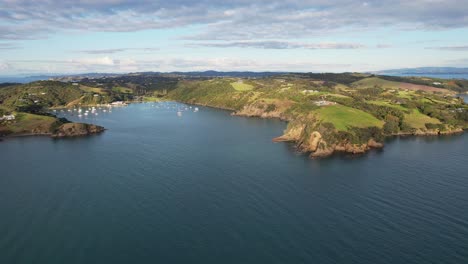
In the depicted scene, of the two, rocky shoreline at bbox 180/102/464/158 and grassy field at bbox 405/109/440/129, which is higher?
grassy field at bbox 405/109/440/129

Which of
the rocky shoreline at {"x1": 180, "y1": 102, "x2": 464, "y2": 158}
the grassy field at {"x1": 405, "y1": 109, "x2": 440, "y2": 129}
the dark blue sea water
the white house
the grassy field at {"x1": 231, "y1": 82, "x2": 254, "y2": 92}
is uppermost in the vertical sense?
the grassy field at {"x1": 231, "y1": 82, "x2": 254, "y2": 92}

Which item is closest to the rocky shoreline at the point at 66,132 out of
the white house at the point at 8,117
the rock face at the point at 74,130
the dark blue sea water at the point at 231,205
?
the rock face at the point at 74,130

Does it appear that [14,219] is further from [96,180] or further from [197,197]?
[197,197]

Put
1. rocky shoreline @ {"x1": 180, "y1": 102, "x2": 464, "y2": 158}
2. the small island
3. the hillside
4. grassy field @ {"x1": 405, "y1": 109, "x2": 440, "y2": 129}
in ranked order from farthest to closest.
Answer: grassy field @ {"x1": 405, "y1": 109, "x2": 440, "y2": 129} → the small island → the hillside → rocky shoreline @ {"x1": 180, "y1": 102, "x2": 464, "y2": 158}

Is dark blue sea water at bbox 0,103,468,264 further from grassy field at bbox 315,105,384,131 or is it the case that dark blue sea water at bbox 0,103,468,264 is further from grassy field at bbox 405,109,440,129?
grassy field at bbox 405,109,440,129

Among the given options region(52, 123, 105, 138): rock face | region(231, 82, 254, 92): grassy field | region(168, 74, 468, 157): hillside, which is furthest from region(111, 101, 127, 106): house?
region(52, 123, 105, 138): rock face

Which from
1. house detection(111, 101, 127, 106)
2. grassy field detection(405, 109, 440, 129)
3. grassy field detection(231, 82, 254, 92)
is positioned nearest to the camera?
grassy field detection(405, 109, 440, 129)

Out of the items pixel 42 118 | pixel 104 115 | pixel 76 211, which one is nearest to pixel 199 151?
pixel 76 211

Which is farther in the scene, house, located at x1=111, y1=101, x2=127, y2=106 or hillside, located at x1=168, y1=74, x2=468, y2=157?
house, located at x1=111, y1=101, x2=127, y2=106
